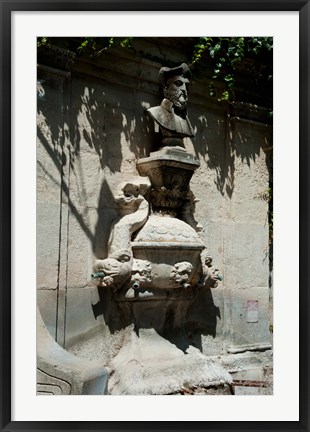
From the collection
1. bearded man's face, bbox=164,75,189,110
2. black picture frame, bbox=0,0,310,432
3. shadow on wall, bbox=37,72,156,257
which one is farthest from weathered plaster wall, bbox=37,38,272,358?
black picture frame, bbox=0,0,310,432

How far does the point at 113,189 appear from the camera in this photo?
202 inches

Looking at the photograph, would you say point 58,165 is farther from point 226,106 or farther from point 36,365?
point 226,106

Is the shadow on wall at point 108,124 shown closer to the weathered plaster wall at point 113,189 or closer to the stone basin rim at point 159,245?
the weathered plaster wall at point 113,189

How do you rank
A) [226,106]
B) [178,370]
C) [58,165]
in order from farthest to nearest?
[226,106] < [178,370] < [58,165]

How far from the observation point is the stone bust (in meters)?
5.18

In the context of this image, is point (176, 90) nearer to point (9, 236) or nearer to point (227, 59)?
point (227, 59)

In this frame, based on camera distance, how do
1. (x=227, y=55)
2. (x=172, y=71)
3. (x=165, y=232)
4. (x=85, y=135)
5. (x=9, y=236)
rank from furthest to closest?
(x=227, y=55), (x=172, y=71), (x=165, y=232), (x=85, y=135), (x=9, y=236)

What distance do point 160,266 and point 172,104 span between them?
54.7 inches

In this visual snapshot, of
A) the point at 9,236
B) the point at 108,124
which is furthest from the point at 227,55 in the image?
the point at 9,236

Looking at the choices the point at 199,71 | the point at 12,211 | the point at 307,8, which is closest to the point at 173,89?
the point at 199,71

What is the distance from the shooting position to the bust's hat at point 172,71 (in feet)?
17.0

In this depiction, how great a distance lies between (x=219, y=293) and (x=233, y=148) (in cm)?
146

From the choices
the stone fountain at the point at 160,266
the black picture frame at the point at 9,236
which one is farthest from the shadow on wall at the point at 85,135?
the black picture frame at the point at 9,236

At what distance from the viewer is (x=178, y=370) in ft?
16.5
